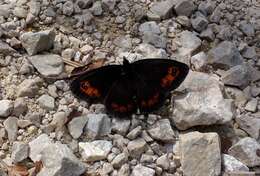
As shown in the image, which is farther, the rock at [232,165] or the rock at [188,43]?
the rock at [188,43]

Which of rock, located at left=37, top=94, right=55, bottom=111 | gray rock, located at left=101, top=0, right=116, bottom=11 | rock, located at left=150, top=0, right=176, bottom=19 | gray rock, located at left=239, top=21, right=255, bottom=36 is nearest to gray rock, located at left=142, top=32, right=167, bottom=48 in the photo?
rock, located at left=150, top=0, right=176, bottom=19

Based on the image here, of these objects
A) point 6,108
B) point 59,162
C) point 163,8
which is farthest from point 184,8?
point 59,162

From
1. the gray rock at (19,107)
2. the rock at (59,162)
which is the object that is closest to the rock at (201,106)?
the rock at (59,162)

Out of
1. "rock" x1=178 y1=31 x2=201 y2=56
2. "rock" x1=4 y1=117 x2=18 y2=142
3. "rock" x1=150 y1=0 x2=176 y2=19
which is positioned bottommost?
"rock" x1=4 y1=117 x2=18 y2=142

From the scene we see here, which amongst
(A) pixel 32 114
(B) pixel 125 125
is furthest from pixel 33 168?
(B) pixel 125 125

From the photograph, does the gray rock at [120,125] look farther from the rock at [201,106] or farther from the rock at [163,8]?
the rock at [163,8]

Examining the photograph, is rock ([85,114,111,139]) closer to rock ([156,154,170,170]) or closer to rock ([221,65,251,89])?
rock ([156,154,170,170])

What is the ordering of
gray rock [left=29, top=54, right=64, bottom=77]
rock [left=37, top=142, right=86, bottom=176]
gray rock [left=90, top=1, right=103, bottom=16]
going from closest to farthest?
rock [left=37, top=142, right=86, bottom=176]
gray rock [left=29, top=54, right=64, bottom=77]
gray rock [left=90, top=1, right=103, bottom=16]
